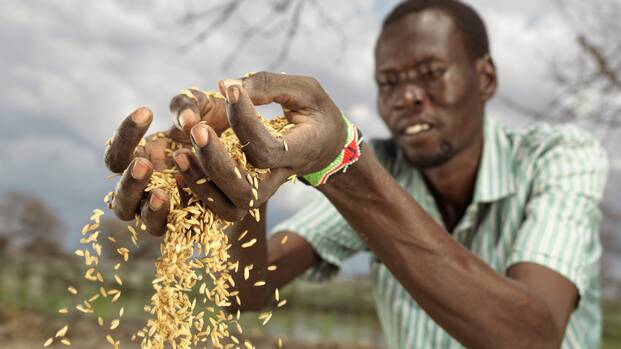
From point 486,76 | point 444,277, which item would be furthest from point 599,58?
point 444,277

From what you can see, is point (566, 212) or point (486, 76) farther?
point (486, 76)

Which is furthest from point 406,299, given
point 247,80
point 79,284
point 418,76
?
point 79,284

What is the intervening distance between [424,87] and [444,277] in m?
1.09

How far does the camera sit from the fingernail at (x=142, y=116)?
1577 millimetres

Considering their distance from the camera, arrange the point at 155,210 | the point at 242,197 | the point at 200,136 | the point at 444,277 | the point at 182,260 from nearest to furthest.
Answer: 1. the point at 200,136
2. the point at 242,197
3. the point at 155,210
4. the point at 182,260
5. the point at 444,277

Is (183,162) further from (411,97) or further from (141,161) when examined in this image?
(411,97)

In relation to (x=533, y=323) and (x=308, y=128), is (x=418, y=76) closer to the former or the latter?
(x=533, y=323)

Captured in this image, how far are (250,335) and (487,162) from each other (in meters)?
6.26

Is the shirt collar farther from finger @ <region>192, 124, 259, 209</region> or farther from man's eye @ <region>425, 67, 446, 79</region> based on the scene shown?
finger @ <region>192, 124, 259, 209</region>

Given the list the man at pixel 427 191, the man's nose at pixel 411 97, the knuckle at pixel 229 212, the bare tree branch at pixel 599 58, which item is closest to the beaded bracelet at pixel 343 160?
the man at pixel 427 191

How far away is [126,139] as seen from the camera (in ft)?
5.30

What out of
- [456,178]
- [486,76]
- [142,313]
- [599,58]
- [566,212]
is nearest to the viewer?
[566,212]

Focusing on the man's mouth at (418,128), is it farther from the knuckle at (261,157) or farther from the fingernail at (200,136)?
the fingernail at (200,136)

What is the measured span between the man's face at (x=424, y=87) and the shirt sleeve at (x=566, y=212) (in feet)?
1.34
